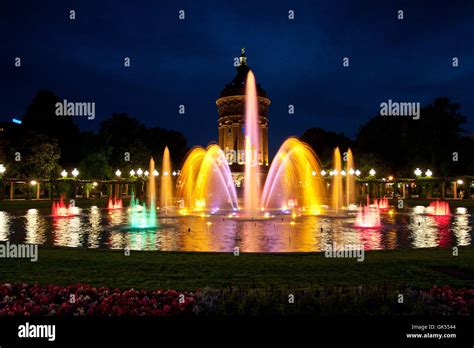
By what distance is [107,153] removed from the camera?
64.6 m

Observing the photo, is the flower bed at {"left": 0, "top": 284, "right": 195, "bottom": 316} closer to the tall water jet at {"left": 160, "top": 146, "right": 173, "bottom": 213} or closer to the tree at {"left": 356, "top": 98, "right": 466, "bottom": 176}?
the tall water jet at {"left": 160, "top": 146, "right": 173, "bottom": 213}

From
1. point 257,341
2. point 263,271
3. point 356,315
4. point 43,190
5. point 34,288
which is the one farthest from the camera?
point 43,190

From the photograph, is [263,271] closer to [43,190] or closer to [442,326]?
[442,326]

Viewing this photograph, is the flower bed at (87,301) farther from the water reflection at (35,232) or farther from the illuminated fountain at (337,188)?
the illuminated fountain at (337,188)

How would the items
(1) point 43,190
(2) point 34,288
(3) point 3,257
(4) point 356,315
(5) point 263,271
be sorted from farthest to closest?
(1) point 43,190, (3) point 3,257, (5) point 263,271, (2) point 34,288, (4) point 356,315

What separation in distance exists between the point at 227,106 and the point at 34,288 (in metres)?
106

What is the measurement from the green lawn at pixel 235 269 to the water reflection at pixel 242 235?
221 centimetres

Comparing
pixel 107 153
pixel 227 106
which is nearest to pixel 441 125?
pixel 107 153

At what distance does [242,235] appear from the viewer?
18406 mm

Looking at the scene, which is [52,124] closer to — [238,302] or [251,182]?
[251,182]

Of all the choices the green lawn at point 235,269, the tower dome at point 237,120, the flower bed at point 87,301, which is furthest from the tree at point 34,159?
the tower dome at point 237,120

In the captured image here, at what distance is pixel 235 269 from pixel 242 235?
7.56 meters

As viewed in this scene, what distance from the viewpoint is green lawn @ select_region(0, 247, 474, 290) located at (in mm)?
9562

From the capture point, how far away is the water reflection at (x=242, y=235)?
15664 millimetres
